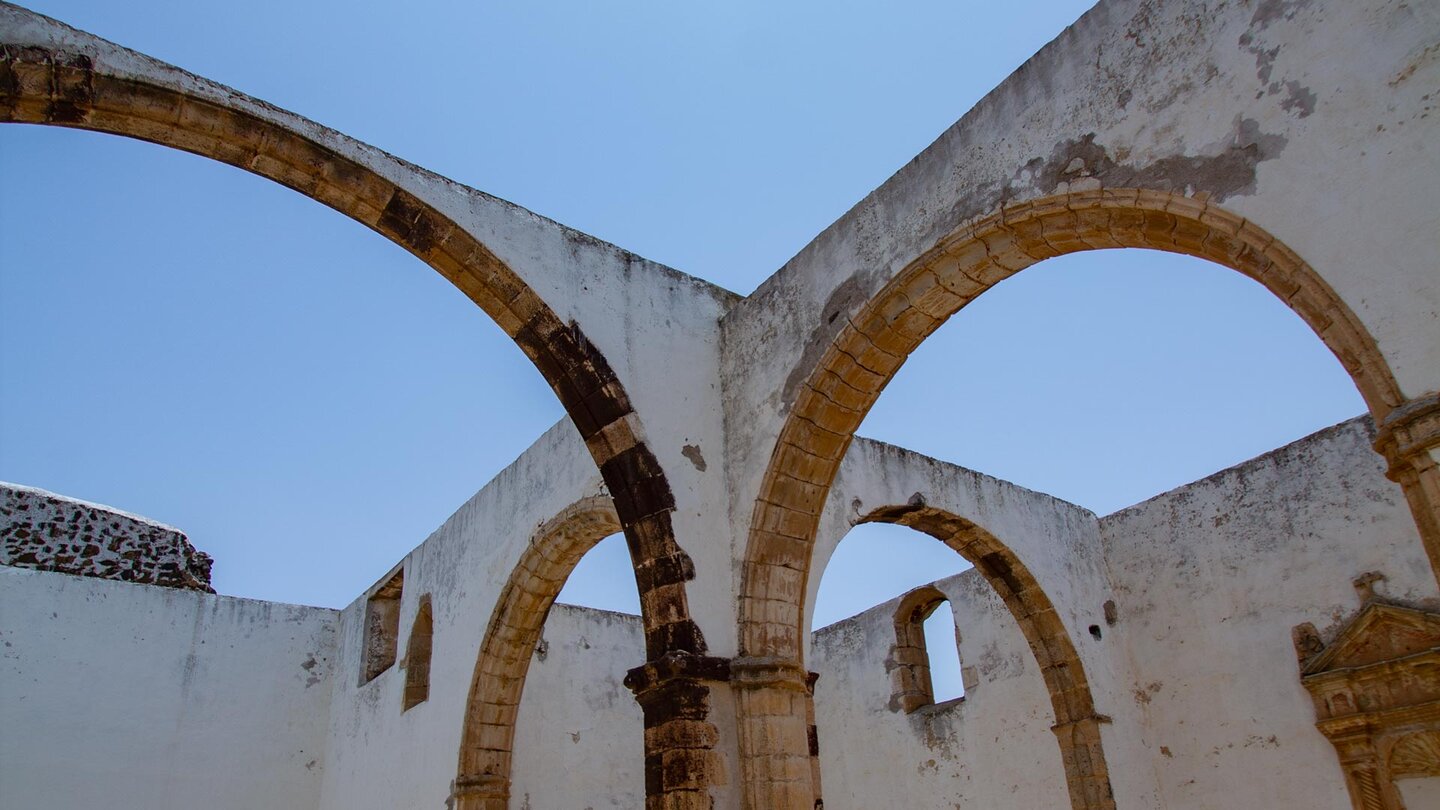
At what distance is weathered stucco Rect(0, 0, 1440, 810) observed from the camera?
3666 mm

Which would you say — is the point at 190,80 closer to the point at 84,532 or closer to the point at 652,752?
the point at 652,752

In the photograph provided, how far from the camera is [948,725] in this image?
32.8 ft

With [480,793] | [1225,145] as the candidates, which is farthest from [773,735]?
[480,793]

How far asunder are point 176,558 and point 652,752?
816 cm

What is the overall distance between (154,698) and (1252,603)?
1012cm

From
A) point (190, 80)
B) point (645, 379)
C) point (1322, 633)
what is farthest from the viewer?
point (1322, 633)

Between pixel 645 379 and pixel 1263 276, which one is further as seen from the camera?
pixel 645 379

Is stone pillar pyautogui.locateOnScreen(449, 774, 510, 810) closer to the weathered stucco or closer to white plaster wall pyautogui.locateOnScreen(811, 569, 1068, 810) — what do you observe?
the weathered stucco

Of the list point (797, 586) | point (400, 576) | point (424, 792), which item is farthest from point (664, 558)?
point (400, 576)

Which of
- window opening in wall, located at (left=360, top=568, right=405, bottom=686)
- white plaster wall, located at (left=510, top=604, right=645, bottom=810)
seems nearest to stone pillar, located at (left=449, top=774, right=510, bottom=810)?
white plaster wall, located at (left=510, top=604, right=645, bottom=810)

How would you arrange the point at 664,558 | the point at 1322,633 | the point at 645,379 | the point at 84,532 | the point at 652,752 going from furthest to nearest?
the point at 84,532 → the point at 1322,633 → the point at 645,379 → the point at 664,558 → the point at 652,752

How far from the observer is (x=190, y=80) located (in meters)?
4.74

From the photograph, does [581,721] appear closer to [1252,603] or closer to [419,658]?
[419,658]

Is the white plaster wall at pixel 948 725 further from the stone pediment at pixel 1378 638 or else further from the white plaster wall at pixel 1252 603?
the stone pediment at pixel 1378 638
